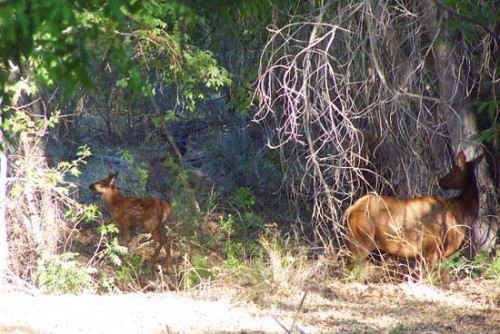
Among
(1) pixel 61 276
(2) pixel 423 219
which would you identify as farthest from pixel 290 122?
(1) pixel 61 276

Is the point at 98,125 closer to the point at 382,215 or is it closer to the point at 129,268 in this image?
the point at 129,268

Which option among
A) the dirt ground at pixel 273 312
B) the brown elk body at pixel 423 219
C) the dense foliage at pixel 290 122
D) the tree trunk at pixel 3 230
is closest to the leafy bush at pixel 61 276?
the dense foliage at pixel 290 122

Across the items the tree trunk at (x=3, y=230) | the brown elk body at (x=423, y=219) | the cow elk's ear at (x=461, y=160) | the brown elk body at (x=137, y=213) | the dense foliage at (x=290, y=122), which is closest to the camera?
the dense foliage at (x=290, y=122)

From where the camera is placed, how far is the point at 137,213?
47.6ft

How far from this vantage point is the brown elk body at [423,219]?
1162 centimetres

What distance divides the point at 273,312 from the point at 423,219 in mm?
2942

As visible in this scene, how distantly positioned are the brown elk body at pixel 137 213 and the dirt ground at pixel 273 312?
2.99 metres

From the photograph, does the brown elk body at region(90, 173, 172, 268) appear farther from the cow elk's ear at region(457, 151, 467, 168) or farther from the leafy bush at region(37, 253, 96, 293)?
the cow elk's ear at region(457, 151, 467, 168)

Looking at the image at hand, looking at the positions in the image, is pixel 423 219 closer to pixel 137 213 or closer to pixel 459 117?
pixel 459 117

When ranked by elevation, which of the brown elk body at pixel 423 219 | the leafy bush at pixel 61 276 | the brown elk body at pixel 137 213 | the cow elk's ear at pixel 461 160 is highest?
the cow elk's ear at pixel 461 160

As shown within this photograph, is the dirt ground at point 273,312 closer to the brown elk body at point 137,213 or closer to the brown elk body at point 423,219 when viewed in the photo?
the brown elk body at point 423,219

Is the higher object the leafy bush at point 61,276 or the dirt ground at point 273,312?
the dirt ground at point 273,312

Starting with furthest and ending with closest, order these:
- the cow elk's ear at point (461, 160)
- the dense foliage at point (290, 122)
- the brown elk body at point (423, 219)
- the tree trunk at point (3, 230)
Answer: the tree trunk at point (3, 230) → the brown elk body at point (423, 219) → the cow elk's ear at point (461, 160) → the dense foliage at point (290, 122)

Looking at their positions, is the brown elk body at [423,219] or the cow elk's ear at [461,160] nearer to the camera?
the cow elk's ear at [461,160]
